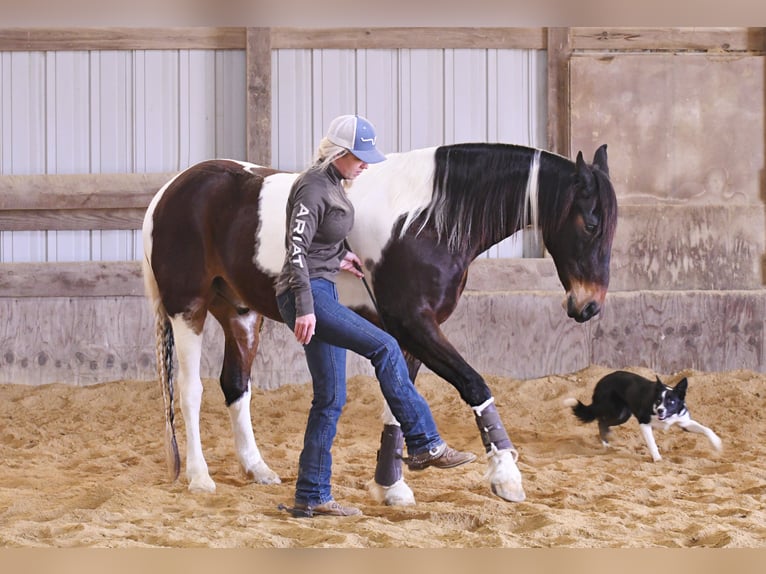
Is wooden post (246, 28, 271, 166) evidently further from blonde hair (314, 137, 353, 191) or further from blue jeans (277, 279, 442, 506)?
blue jeans (277, 279, 442, 506)

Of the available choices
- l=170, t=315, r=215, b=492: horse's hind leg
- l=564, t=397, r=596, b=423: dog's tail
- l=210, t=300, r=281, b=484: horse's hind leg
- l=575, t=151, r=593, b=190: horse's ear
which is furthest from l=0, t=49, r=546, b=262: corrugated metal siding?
l=575, t=151, r=593, b=190: horse's ear

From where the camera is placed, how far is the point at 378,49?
7.03 meters

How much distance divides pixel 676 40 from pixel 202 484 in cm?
521

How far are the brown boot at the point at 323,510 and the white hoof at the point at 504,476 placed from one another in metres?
0.55

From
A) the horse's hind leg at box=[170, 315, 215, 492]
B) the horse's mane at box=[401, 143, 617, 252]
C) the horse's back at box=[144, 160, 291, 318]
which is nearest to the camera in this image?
the horse's mane at box=[401, 143, 617, 252]

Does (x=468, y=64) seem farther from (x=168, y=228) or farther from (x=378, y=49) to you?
(x=168, y=228)

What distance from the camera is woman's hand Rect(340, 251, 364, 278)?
11.4ft

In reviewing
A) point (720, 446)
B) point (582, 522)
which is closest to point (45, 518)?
point (582, 522)

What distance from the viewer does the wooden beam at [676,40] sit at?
22.7 feet

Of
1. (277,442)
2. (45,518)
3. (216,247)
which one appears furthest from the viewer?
(277,442)

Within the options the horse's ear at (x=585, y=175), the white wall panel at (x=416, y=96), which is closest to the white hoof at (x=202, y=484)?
the horse's ear at (x=585, y=175)

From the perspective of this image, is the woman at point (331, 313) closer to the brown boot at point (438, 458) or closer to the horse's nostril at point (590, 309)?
the brown boot at point (438, 458)

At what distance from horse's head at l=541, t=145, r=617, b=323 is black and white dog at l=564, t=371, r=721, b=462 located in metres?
1.43

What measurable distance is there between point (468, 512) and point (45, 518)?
1.61 m
